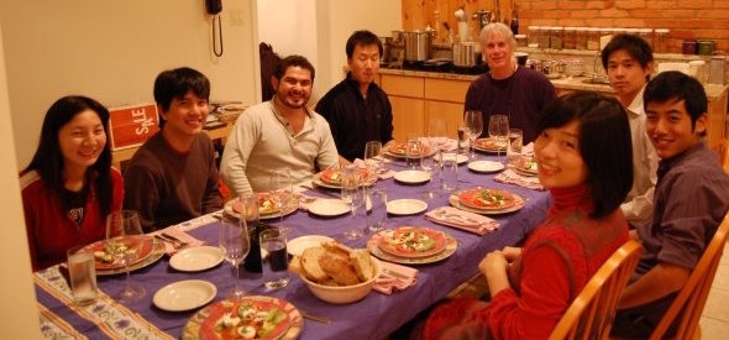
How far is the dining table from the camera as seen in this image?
1392mm

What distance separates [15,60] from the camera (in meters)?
3.61

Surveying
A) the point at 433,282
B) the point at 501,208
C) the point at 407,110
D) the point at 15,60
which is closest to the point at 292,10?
the point at 407,110

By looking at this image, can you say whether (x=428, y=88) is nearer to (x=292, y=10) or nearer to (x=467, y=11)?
(x=467, y=11)

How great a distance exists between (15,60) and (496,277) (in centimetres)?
326

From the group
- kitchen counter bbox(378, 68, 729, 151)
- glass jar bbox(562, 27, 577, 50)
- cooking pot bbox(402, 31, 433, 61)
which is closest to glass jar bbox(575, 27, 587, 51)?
glass jar bbox(562, 27, 577, 50)

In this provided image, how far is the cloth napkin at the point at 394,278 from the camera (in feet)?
5.11

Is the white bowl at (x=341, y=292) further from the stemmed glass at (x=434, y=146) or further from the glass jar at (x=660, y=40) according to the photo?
the glass jar at (x=660, y=40)

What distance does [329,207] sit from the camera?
216 centimetres

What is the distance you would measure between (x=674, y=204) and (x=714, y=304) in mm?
1568

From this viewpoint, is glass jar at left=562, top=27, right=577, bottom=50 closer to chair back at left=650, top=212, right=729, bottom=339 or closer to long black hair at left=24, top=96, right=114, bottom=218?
chair back at left=650, top=212, right=729, bottom=339

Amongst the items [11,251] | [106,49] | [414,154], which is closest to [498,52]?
[414,154]

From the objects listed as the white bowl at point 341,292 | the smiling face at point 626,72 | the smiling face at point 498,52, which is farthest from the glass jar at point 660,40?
the white bowl at point 341,292

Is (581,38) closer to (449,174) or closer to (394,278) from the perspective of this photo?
(449,174)

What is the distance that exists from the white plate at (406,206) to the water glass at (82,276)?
1.00 m
